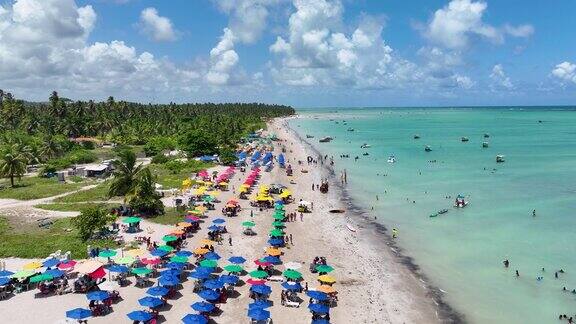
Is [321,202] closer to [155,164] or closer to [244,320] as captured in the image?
[244,320]

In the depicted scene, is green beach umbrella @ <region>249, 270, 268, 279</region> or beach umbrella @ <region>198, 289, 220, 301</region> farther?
green beach umbrella @ <region>249, 270, 268, 279</region>

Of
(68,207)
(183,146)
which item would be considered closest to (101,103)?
(183,146)

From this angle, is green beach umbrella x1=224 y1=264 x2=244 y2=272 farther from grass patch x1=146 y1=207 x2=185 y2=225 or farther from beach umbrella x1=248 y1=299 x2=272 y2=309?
grass patch x1=146 y1=207 x2=185 y2=225

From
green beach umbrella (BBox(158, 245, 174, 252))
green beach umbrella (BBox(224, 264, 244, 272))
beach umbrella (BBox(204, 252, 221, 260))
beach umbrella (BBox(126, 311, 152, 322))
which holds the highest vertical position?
green beach umbrella (BBox(158, 245, 174, 252))

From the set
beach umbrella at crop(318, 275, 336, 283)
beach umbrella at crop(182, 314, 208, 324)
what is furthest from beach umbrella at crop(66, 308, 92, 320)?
beach umbrella at crop(318, 275, 336, 283)

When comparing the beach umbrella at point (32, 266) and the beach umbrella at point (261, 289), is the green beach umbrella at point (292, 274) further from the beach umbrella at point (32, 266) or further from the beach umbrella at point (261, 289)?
the beach umbrella at point (32, 266)

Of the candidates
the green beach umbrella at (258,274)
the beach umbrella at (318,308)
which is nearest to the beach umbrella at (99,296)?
the green beach umbrella at (258,274)

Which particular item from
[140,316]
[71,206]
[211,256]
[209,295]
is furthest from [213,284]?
[71,206]
